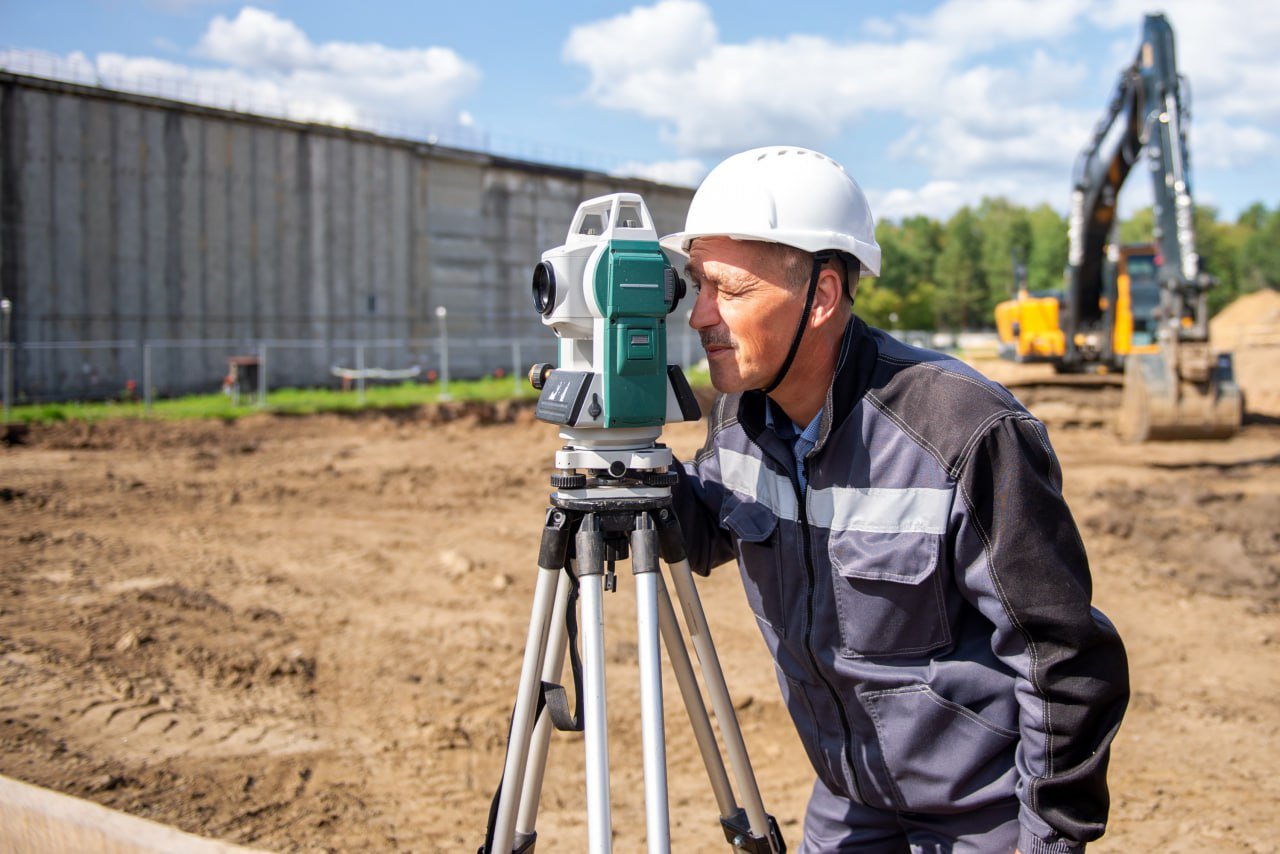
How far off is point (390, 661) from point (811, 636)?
4036mm

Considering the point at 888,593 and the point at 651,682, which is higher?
the point at 888,593

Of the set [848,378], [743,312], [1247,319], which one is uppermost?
[1247,319]

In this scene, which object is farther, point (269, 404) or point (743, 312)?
point (269, 404)

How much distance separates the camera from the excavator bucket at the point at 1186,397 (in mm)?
12398

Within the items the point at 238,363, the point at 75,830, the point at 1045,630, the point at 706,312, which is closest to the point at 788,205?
the point at 706,312

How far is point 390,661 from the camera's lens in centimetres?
552

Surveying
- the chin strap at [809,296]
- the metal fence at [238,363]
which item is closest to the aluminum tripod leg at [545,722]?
the chin strap at [809,296]

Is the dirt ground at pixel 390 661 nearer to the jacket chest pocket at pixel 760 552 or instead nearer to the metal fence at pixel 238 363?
the jacket chest pocket at pixel 760 552

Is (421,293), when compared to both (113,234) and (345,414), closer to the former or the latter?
(113,234)

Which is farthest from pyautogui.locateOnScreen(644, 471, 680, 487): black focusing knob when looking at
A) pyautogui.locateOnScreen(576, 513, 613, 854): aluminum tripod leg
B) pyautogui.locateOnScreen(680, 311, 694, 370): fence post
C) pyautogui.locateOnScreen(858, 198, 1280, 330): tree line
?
pyautogui.locateOnScreen(858, 198, 1280, 330): tree line

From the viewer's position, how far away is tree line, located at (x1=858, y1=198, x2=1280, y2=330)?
54844 millimetres

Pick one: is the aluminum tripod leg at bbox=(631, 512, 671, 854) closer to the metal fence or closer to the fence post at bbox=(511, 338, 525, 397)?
the metal fence

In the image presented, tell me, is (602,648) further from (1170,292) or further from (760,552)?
(1170,292)

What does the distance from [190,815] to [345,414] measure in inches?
586
